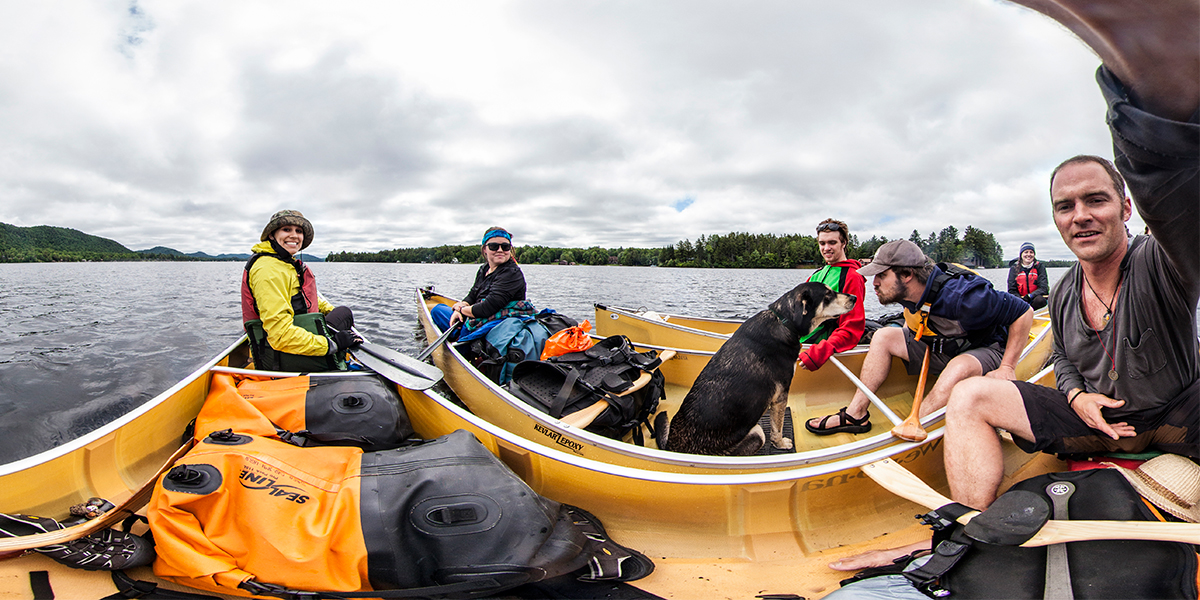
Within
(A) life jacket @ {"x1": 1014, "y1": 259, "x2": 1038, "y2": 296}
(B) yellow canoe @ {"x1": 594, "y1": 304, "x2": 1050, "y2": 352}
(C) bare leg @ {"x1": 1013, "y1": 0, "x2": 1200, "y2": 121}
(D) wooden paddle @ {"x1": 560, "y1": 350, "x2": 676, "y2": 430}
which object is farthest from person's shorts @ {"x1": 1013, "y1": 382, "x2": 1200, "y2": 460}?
(A) life jacket @ {"x1": 1014, "y1": 259, "x2": 1038, "y2": 296}

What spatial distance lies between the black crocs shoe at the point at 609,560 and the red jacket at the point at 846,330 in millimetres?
3062

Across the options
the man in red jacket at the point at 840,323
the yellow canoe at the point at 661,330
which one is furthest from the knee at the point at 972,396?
the yellow canoe at the point at 661,330

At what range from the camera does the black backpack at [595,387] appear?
3.74 m

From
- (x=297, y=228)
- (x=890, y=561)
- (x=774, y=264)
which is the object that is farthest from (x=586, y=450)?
(x=774, y=264)

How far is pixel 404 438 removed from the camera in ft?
10.7

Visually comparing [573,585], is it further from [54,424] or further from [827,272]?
[54,424]

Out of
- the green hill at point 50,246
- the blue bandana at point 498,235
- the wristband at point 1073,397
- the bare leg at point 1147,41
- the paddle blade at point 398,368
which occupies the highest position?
the green hill at point 50,246

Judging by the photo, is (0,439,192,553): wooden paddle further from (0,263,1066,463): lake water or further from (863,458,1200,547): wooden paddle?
(0,263,1066,463): lake water

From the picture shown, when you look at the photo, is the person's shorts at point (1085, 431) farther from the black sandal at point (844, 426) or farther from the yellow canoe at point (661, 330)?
the yellow canoe at point (661, 330)

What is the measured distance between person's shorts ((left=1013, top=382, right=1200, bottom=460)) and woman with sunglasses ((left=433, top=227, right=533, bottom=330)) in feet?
15.5

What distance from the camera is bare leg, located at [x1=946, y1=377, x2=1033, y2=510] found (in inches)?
79.4

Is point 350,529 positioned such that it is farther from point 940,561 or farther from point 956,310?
point 956,310

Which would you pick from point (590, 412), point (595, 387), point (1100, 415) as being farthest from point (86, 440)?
point (1100, 415)

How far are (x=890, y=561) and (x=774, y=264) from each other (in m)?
82.0
